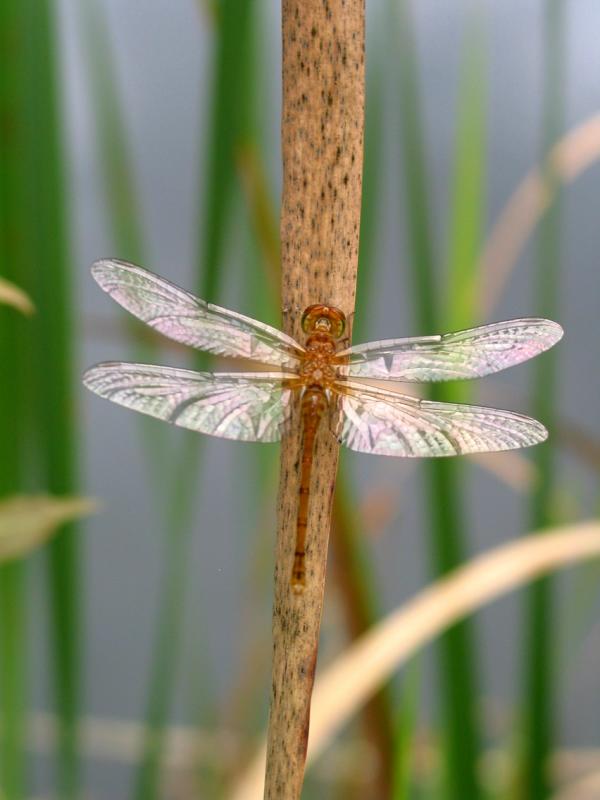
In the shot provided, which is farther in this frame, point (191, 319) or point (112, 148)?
point (112, 148)

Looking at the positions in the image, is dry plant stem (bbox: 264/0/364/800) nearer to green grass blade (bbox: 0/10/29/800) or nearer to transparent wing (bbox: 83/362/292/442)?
transparent wing (bbox: 83/362/292/442)

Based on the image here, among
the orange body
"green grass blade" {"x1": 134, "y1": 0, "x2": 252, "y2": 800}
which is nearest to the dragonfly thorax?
the orange body

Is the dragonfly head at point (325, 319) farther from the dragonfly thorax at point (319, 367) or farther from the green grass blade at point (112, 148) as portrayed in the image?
the green grass blade at point (112, 148)

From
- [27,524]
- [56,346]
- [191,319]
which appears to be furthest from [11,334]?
[27,524]

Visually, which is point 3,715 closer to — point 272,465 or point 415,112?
point 272,465

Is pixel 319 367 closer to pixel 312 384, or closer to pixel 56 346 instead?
pixel 312 384
